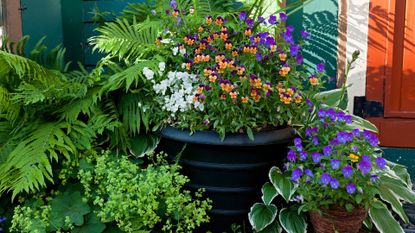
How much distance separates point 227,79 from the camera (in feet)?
8.04

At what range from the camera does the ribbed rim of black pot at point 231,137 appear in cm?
241

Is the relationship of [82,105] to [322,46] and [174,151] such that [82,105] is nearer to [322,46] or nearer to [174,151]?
[174,151]

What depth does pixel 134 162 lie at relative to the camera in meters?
2.65

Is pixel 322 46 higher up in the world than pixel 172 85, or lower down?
higher up

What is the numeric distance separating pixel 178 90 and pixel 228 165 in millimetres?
478

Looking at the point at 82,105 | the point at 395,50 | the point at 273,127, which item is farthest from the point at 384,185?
the point at 82,105

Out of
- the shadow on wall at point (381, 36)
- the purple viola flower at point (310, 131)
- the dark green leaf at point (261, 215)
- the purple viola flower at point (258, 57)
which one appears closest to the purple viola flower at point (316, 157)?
the purple viola flower at point (310, 131)

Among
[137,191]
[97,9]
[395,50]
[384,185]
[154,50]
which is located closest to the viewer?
[137,191]

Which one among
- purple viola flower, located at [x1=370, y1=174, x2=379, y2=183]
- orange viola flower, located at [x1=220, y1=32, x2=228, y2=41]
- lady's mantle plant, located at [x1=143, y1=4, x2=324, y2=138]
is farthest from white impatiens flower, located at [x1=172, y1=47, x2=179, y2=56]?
purple viola flower, located at [x1=370, y1=174, x2=379, y2=183]

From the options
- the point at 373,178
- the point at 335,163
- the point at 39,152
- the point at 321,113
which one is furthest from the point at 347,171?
the point at 39,152

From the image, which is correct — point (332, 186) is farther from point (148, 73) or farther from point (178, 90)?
point (148, 73)

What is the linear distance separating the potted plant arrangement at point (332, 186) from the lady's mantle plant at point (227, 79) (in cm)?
23

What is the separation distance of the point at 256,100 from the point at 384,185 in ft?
2.66

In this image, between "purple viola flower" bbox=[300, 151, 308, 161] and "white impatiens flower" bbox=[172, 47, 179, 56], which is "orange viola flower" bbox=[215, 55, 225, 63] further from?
"purple viola flower" bbox=[300, 151, 308, 161]
